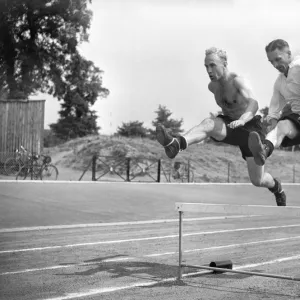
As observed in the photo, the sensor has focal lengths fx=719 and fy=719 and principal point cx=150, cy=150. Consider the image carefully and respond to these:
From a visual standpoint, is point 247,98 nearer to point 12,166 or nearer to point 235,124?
point 235,124

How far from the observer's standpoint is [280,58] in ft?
20.7

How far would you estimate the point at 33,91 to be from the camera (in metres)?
10.4

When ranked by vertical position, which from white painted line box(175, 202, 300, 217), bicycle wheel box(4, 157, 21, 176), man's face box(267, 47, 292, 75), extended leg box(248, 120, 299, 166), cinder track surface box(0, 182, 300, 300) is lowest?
cinder track surface box(0, 182, 300, 300)

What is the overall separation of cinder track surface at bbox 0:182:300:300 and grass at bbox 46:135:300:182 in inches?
153

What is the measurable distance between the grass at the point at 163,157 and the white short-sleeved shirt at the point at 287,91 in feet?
53.7

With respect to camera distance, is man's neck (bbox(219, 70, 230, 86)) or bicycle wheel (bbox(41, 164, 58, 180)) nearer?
man's neck (bbox(219, 70, 230, 86))

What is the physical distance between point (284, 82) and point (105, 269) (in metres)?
3.02

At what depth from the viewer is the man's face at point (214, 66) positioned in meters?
6.43

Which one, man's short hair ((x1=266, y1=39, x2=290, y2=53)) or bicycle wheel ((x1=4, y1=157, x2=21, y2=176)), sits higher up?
man's short hair ((x1=266, y1=39, x2=290, y2=53))

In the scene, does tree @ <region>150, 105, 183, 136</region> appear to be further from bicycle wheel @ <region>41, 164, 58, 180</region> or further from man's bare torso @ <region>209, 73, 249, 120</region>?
man's bare torso @ <region>209, 73, 249, 120</region>

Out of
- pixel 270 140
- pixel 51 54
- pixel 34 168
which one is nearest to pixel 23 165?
pixel 34 168

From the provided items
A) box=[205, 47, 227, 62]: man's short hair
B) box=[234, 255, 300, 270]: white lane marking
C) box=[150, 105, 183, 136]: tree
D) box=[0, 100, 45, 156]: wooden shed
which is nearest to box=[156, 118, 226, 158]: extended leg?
box=[205, 47, 227, 62]: man's short hair

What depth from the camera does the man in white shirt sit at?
620cm

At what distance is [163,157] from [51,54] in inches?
766
